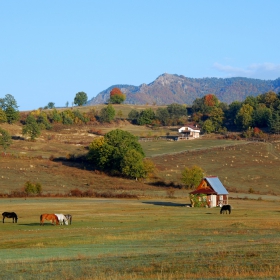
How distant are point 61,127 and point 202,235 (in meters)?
143

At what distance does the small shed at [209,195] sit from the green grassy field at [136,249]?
19228 mm

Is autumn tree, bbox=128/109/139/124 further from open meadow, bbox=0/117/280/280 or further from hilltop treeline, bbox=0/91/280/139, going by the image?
open meadow, bbox=0/117/280/280

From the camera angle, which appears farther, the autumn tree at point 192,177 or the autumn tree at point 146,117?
the autumn tree at point 146,117

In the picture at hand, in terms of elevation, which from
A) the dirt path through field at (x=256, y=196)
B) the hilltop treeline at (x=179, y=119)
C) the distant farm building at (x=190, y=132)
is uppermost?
the hilltop treeline at (x=179, y=119)

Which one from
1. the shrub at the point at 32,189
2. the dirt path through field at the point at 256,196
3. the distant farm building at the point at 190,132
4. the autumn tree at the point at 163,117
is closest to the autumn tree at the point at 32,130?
the distant farm building at the point at 190,132

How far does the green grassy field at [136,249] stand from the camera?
19.7m

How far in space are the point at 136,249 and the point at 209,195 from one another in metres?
44.3

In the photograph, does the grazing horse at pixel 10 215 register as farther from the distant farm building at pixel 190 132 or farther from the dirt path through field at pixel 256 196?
the distant farm building at pixel 190 132

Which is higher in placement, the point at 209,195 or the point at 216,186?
the point at 216,186

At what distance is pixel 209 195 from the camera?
233 ft

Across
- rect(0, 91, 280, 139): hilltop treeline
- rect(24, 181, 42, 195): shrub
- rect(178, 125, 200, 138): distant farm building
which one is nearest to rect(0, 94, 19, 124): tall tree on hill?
rect(0, 91, 280, 139): hilltop treeline

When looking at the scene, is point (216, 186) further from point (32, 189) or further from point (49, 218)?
point (49, 218)

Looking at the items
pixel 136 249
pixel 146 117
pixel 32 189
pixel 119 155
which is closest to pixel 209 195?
pixel 32 189

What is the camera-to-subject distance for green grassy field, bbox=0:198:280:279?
1966cm
